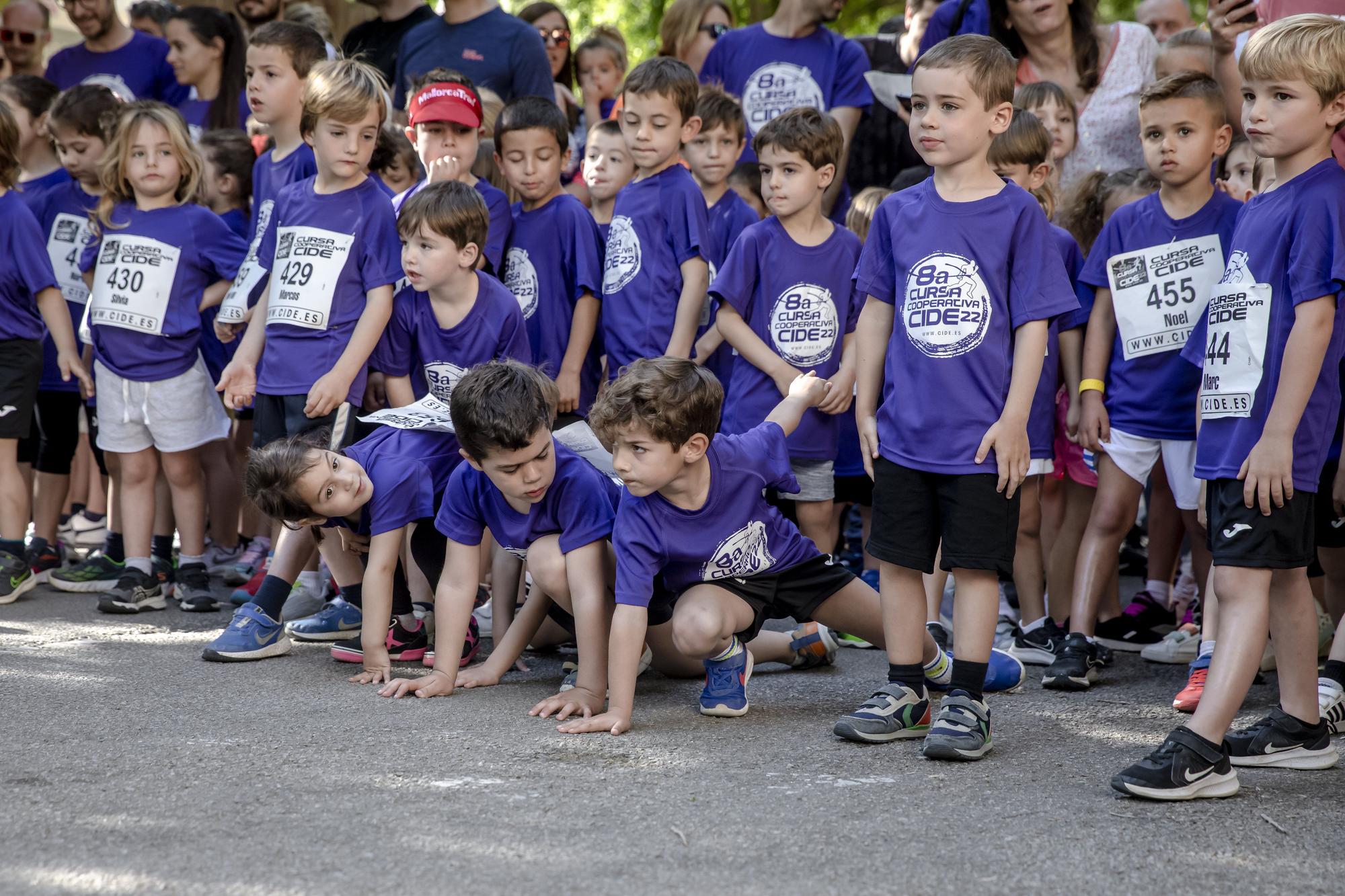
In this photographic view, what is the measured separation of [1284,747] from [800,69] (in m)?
3.86

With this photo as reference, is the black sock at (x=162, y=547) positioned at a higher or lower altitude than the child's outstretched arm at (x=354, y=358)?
lower

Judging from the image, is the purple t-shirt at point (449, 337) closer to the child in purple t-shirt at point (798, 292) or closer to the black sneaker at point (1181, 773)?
the child in purple t-shirt at point (798, 292)

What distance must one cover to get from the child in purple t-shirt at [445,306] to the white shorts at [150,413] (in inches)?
42.4

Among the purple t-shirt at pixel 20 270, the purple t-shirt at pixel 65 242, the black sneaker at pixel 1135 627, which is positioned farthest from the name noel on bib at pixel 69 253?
the black sneaker at pixel 1135 627

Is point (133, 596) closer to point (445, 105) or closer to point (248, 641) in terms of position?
point (248, 641)

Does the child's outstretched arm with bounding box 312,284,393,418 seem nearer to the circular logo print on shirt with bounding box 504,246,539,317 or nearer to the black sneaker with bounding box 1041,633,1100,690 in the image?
the circular logo print on shirt with bounding box 504,246,539,317

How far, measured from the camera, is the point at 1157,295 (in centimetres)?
443

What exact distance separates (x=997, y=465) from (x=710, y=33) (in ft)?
15.5

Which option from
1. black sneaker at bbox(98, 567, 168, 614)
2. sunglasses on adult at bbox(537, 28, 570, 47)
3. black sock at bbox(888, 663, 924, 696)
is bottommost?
black sneaker at bbox(98, 567, 168, 614)

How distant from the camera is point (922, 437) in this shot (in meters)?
3.50

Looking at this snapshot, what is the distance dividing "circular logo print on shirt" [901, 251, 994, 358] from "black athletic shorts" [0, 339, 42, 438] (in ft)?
12.8

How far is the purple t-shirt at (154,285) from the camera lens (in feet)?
17.8

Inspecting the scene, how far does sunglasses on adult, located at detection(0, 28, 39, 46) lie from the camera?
7.73 m

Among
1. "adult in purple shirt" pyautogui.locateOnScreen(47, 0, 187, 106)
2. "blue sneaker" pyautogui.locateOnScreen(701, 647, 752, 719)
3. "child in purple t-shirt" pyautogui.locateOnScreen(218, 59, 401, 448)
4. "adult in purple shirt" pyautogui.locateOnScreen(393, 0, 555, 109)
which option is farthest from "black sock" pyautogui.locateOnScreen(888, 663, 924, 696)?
"adult in purple shirt" pyautogui.locateOnScreen(47, 0, 187, 106)
